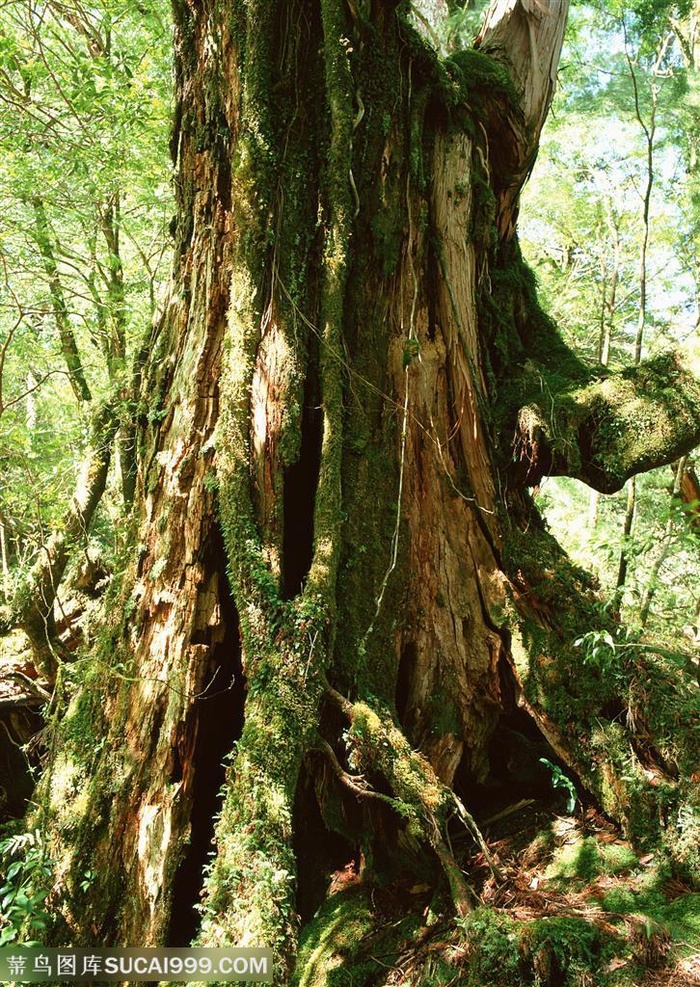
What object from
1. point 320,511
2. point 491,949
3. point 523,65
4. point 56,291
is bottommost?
point 491,949

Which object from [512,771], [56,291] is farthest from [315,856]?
[56,291]

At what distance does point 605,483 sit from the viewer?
3.96 meters

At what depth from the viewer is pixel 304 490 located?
3395 millimetres

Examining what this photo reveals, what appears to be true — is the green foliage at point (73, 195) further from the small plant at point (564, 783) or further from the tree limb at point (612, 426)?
the small plant at point (564, 783)

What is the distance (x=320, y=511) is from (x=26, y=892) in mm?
1840

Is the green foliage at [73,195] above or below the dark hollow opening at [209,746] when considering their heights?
above

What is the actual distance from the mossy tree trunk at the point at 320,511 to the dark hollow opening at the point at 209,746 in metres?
0.01

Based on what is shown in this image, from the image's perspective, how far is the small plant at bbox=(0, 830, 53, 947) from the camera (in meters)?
2.45

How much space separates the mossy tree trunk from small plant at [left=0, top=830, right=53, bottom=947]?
9 cm

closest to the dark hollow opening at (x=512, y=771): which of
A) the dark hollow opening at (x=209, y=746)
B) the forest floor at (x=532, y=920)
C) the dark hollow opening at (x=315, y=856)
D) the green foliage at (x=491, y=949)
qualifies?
the forest floor at (x=532, y=920)

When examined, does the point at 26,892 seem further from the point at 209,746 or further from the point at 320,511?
the point at 320,511

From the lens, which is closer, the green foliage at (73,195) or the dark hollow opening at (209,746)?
the dark hollow opening at (209,746)

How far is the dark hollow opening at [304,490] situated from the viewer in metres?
3.29

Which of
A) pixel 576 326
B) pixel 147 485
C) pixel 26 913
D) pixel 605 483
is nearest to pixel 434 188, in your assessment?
pixel 605 483
